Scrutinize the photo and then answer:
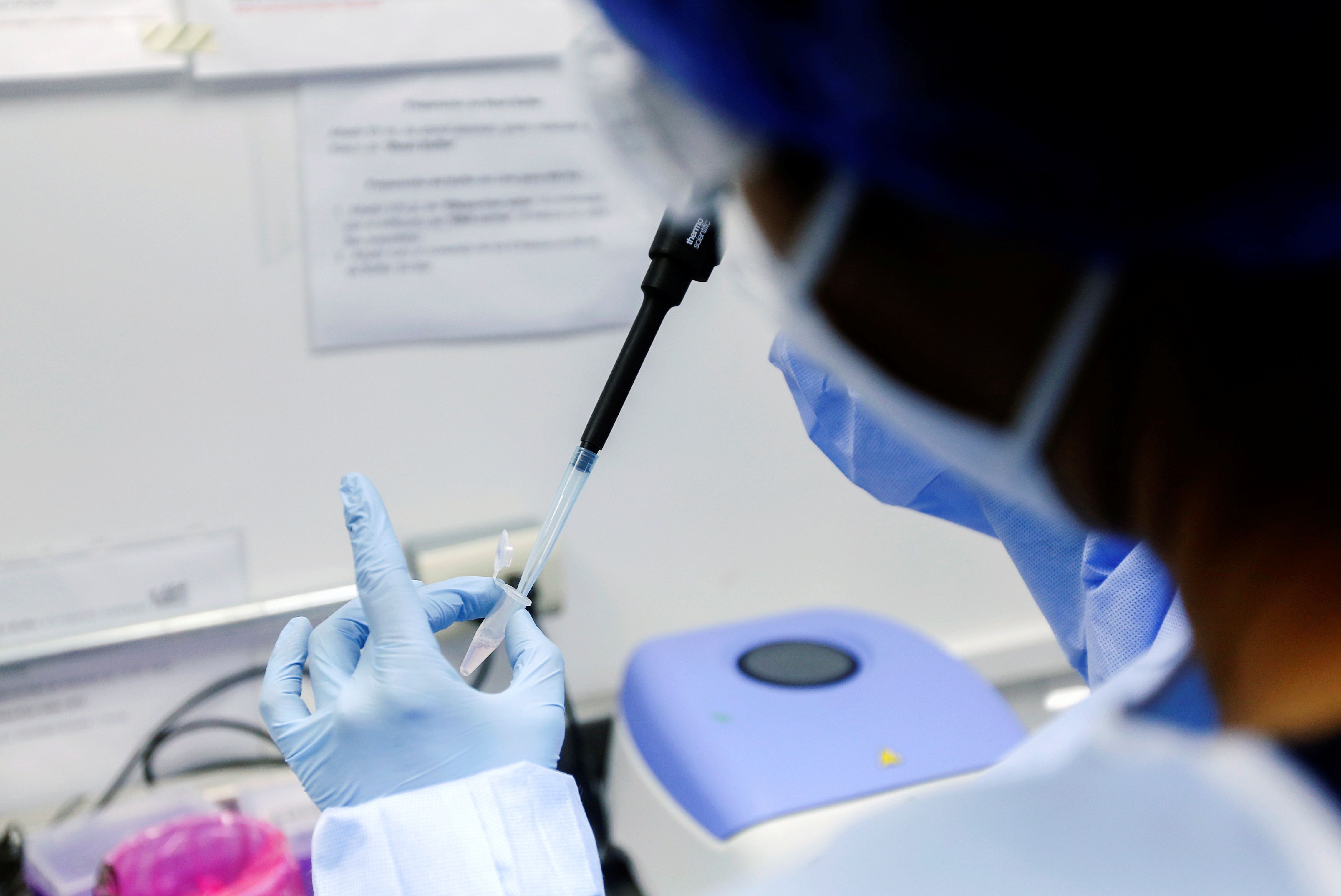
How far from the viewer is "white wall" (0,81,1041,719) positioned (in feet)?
2.52

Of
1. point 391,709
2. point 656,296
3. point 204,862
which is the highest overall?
point 656,296

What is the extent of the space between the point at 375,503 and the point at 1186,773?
44cm

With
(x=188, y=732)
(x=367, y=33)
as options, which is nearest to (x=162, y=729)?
(x=188, y=732)

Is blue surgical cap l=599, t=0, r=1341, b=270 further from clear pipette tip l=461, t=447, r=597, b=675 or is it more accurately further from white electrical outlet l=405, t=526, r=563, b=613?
white electrical outlet l=405, t=526, r=563, b=613

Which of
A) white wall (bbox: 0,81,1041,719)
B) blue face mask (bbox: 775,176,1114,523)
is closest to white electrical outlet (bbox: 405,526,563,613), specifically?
white wall (bbox: 0,81,1041,719)

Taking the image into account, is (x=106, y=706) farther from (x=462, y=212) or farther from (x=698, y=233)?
(x=698, y=233)

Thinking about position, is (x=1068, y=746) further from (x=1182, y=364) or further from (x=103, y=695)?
(x=103, y=695)

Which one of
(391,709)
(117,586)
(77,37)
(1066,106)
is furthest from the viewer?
(117,586)

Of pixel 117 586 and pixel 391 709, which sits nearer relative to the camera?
pixel 391 709

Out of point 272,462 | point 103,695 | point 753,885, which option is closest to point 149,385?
point 272,462

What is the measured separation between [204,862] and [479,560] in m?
0.33

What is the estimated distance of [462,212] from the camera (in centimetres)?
86

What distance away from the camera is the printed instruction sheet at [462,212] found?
2.69ft

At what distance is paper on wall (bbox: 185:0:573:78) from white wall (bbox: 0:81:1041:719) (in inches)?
1.1
